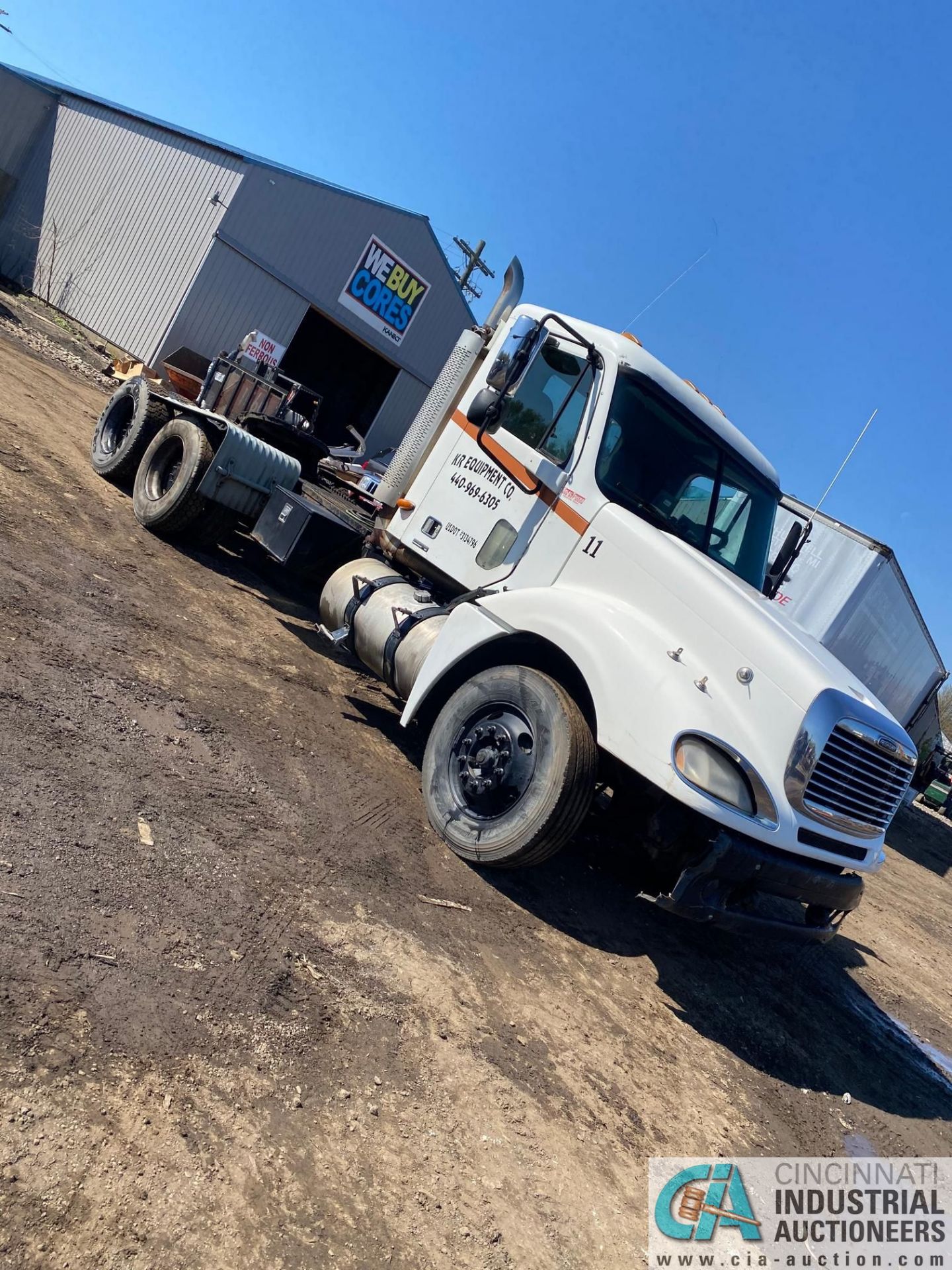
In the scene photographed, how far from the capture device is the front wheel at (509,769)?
14.9 feet

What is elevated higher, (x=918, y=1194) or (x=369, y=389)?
(x=369, y=389)

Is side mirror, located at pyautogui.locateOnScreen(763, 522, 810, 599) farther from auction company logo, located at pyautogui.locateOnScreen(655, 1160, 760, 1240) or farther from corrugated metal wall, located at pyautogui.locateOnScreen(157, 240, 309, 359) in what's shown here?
corrugated metal wall, located at pyautogui.locateOnScreen(157, 240, 309, 359)

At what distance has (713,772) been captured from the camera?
13.6ft

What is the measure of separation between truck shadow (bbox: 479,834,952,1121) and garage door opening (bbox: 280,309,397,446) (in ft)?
69.3

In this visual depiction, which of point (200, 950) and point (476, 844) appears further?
point (476, 844)

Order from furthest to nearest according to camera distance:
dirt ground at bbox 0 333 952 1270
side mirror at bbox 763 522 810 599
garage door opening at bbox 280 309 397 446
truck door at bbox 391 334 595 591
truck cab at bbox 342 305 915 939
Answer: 1. garage door opening at bbox 280 309 397 446
2. side mirror at bbox 763 522 810 599
3. truck door at bbox 391 334 595 591
4. truck cab at bbox 342 305 915 939
5. dirt ground at bbox 0 333 952 1270

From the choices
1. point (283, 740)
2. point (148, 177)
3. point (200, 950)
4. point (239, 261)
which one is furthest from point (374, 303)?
point (200, 950)

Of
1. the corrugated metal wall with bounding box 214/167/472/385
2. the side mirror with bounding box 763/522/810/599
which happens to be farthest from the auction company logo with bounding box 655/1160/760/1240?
the corrugated metal wall with bounding box 214/167/472/385

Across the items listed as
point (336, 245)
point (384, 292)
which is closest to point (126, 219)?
A: point (336, 245)

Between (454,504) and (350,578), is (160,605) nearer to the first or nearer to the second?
(350,578)

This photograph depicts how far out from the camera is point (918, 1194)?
393cm

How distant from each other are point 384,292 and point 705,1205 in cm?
2259

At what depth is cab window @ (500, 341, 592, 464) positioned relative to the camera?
5512mm

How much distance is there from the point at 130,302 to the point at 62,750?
754 inches
